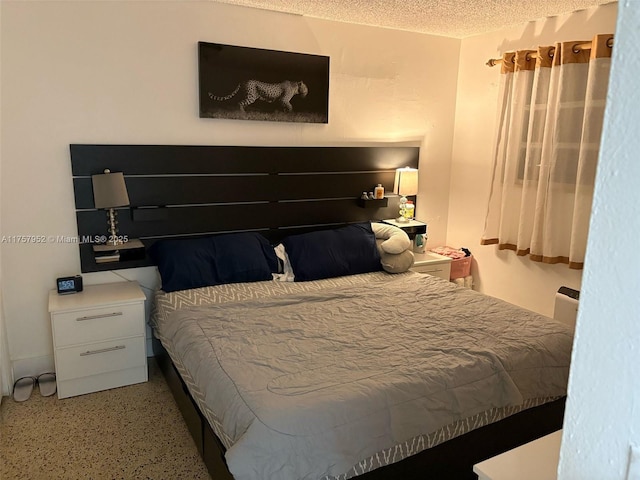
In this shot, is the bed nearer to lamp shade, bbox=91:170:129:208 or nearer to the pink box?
lamp shade, bbox=91:170:129:208

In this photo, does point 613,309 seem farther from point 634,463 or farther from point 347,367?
point 347,367

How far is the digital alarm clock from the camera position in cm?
294

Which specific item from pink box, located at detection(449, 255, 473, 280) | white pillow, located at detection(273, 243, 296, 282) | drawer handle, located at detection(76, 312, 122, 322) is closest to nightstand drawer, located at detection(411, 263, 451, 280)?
pink box, located at detection(449, 255, 473, 280)

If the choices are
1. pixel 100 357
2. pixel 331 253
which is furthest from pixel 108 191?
pixel 331 253

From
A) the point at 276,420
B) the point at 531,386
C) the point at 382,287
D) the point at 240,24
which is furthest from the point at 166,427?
the point at 240,24

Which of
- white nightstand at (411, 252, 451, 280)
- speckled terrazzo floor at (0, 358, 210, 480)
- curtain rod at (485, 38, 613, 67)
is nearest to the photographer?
speckled terrazzo floor at (0, 358, 210, 480)

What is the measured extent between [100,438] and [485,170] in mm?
3355

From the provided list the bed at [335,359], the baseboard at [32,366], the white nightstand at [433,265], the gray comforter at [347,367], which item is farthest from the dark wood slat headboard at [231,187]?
the gray comforter at [347,367]

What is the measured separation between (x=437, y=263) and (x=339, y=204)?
0.92 meters

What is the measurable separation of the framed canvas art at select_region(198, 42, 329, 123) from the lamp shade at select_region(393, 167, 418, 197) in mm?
777

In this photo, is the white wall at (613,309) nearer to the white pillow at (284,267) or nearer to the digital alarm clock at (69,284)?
the white pillow at (284,267)

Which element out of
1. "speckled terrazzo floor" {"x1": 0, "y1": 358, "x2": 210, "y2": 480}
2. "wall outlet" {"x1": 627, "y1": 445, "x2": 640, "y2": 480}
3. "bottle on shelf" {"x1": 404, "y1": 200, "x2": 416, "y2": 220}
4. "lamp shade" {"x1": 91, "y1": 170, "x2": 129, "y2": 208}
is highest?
"lamp shade" {"x1": 91, "y1": 170, "x2": 129, "y2": 208}

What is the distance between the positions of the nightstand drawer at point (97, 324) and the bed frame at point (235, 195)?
0.28 metres

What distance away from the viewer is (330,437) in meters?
1.74
